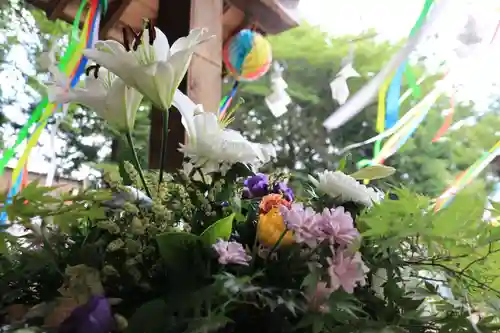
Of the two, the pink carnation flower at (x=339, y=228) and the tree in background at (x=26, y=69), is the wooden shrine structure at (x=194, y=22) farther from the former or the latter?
the tree in background at (x=26, y=69)

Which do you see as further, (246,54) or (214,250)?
(246,54)

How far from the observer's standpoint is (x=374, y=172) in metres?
0.56

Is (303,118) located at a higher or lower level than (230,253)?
higher

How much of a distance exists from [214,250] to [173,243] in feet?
0.11

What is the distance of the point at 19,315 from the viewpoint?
45 cm

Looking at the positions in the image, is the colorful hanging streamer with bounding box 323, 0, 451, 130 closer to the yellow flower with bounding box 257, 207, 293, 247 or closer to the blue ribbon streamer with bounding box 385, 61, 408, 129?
the blue ribbon streamer with bounding box 385, 61, 408, 129

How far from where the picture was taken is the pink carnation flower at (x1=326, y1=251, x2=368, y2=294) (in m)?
0.43

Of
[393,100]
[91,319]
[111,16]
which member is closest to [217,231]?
[91,319]

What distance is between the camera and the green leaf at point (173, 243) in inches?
17.5

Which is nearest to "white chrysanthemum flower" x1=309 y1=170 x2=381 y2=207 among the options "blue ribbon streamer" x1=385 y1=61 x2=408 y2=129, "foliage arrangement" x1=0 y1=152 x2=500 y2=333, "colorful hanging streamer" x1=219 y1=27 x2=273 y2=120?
"foliage arrangement" x1=0 y1=152 x2=500 y2=333

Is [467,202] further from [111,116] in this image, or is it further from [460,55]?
[460,55]

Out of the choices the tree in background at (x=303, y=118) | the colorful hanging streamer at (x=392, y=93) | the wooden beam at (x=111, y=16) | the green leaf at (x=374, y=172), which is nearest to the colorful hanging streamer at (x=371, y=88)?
the colorful hanging streamer at (x=392, y=93)

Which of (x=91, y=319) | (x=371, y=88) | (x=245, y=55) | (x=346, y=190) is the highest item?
(x=245, y=55)

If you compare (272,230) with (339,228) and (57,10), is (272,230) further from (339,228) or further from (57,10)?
(57,10)
